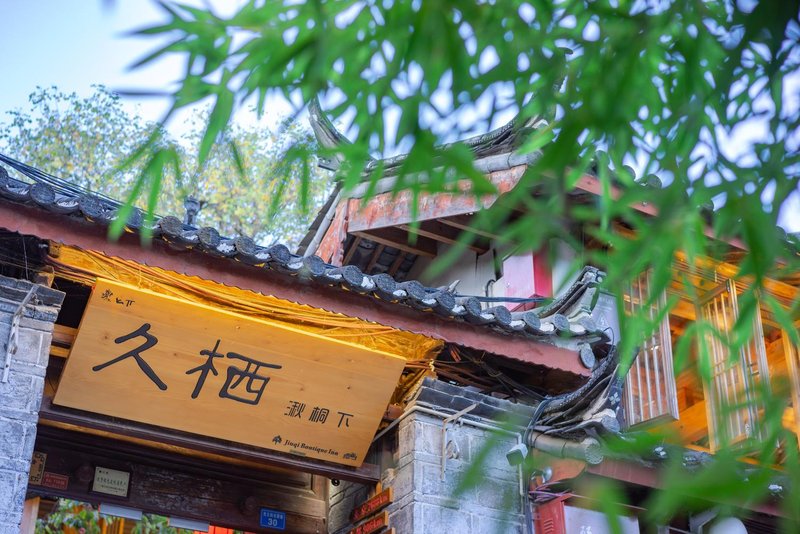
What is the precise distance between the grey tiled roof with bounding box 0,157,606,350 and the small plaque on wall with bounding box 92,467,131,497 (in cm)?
183

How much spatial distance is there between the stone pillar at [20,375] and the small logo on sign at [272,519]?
7.68 ft

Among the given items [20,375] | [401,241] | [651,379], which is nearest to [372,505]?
[20,375]

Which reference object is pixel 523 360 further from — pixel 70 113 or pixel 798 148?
pixel 70 113

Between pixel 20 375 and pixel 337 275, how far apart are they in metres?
1.80

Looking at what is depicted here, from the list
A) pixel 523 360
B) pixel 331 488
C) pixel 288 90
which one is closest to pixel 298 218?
pixel 331 488

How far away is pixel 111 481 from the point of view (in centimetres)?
678

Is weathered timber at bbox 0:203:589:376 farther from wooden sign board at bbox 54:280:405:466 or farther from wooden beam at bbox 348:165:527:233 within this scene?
wooden beam at bbox 348:165:527:233

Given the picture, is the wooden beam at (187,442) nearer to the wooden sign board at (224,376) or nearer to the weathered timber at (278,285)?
the wooden sign board at (224,376)

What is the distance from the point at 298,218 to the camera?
15.6 m

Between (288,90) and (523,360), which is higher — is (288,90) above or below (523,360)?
below

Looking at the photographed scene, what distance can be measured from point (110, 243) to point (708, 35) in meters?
3.73

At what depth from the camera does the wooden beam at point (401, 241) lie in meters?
9.81

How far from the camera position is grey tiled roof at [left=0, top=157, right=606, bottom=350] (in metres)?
5.27

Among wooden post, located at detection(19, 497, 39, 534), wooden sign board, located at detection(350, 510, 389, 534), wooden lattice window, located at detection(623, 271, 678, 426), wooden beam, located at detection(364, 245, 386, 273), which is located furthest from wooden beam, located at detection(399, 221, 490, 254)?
wooden post, located at detection(19, 497, 39, 534)
